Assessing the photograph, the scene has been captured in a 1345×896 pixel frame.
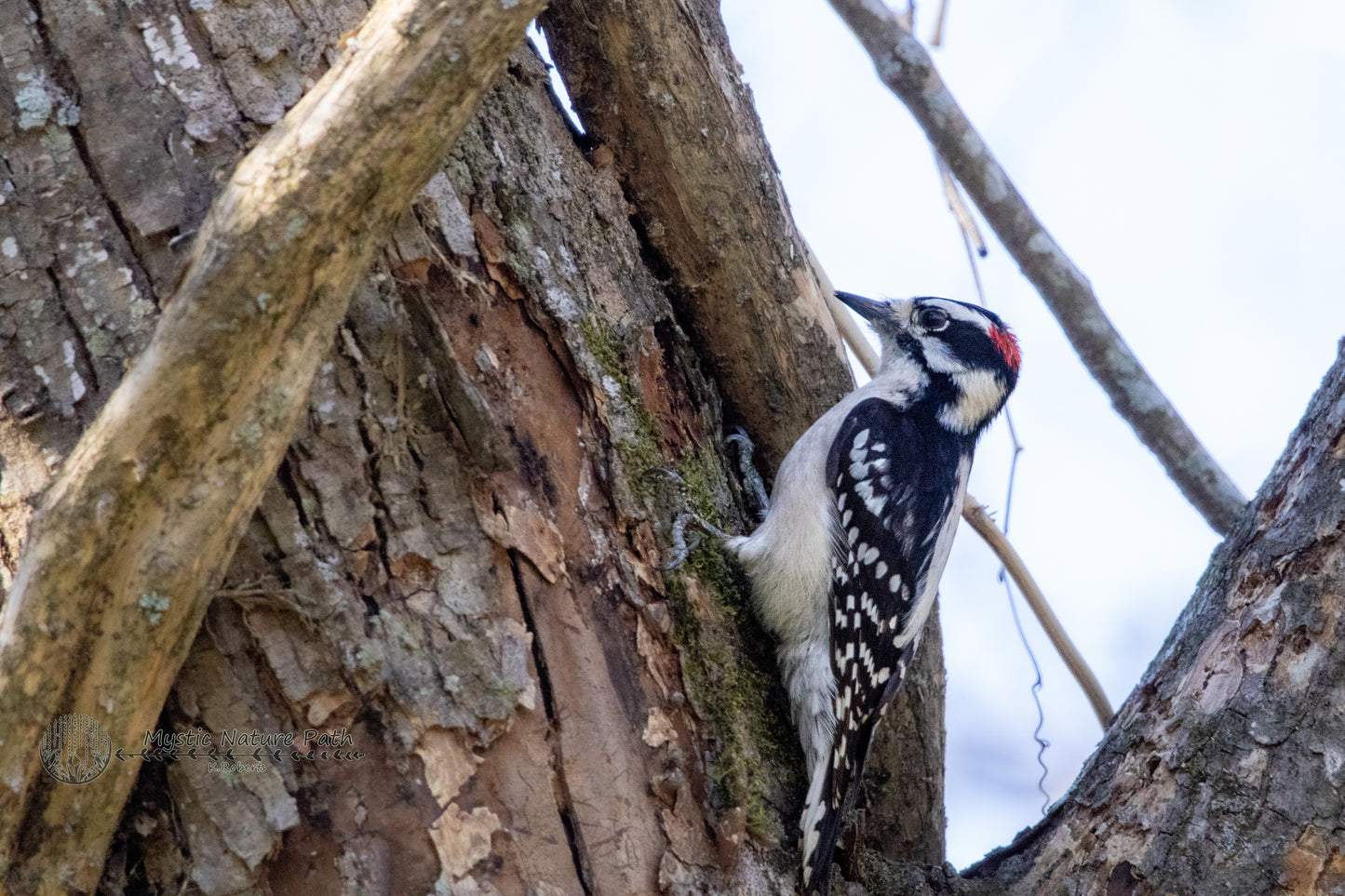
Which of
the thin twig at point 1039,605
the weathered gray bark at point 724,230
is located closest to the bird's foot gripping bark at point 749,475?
the weathered gray bark at point 724,230

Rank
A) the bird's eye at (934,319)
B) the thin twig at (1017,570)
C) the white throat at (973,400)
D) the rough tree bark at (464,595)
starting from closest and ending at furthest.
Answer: the rough tree bark at (464,595)
the thin twig at (1017,570)
the white throat at (973,400)
the bird's eye at (934,319)

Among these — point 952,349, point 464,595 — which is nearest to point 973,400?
point 952,349

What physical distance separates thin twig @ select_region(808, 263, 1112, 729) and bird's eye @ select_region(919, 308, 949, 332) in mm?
686

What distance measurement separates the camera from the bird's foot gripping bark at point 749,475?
3.11 meters

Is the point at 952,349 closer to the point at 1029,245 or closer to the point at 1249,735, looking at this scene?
the point at 1029,245

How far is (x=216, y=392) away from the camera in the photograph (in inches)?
60.5

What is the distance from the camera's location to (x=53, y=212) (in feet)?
6.11

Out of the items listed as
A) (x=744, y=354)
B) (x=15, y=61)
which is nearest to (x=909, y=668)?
(x=744, y=354)

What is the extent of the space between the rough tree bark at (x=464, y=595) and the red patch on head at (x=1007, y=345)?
202cm

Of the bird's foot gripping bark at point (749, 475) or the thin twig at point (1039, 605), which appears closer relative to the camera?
the bird's foot gripping bark at point (749, 475)

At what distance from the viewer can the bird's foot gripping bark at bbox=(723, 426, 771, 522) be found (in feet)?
10.2

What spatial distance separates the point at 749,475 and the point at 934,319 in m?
1.38

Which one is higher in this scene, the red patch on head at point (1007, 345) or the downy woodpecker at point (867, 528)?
the red patch on head at point (1007, 345)

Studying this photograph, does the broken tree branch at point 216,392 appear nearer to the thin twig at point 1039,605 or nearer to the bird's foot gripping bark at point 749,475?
→ the bird's foot gripping bark at point 749,475
